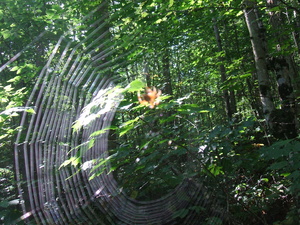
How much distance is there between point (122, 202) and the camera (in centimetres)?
288

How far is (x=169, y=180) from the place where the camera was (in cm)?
206

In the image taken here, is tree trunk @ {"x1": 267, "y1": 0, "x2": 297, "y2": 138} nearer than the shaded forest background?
No

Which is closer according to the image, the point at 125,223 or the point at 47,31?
the point at 125,223

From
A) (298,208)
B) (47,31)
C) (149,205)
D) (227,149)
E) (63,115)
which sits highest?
(47,31)

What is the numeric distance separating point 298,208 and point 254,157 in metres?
0.66

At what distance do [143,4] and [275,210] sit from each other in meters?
3.04

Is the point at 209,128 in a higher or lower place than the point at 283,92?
lower

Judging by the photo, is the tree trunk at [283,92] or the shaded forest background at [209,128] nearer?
the shaded forest background at [209,128]

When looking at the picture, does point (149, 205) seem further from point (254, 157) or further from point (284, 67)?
point (284, 67)

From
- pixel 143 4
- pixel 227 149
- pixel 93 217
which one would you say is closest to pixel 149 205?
pixel 93 217

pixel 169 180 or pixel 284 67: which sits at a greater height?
pixel 284 67

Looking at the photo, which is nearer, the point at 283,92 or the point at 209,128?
the point at 209,128

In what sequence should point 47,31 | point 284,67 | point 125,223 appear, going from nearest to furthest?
point 125,223 → point 284,67 → point 47,31

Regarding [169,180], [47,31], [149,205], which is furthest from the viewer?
[47,31]
